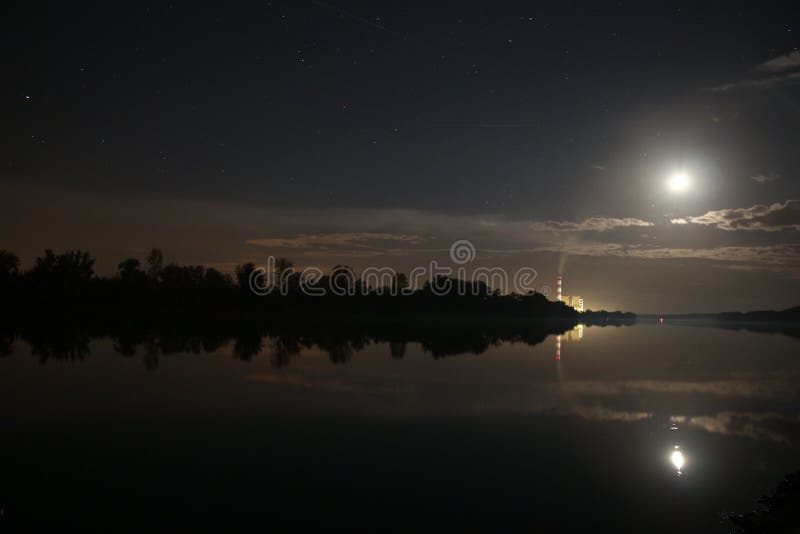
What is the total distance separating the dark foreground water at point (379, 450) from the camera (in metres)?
7.84

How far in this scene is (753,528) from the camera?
24.5 feet

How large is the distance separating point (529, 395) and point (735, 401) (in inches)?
265

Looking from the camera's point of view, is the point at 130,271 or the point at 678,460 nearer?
the point at 678,460

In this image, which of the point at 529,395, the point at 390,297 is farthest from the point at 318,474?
the point at 390,297

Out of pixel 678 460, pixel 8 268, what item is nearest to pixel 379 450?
pixel 678 460

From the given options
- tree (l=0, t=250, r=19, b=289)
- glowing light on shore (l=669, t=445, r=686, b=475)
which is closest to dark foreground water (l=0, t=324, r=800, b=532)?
glowing light on shore (l=669, t=445, r=686, b=475)

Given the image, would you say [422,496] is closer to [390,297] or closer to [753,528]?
[753,528]

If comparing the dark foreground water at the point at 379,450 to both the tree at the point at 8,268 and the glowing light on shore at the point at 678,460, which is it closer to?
the glowing light on shore at the point at 678,460

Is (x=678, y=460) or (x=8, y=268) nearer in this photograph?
(x=678, y=460)

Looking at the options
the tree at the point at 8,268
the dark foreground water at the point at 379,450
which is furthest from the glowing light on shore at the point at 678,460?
the tree at the point at 8,268

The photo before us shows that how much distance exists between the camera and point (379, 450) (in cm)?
1080

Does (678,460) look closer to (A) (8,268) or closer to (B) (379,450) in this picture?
(B) (379,450)

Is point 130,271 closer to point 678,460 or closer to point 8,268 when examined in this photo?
point 8,268

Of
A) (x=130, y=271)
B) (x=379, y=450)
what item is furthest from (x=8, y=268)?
(x=379, y=450)
